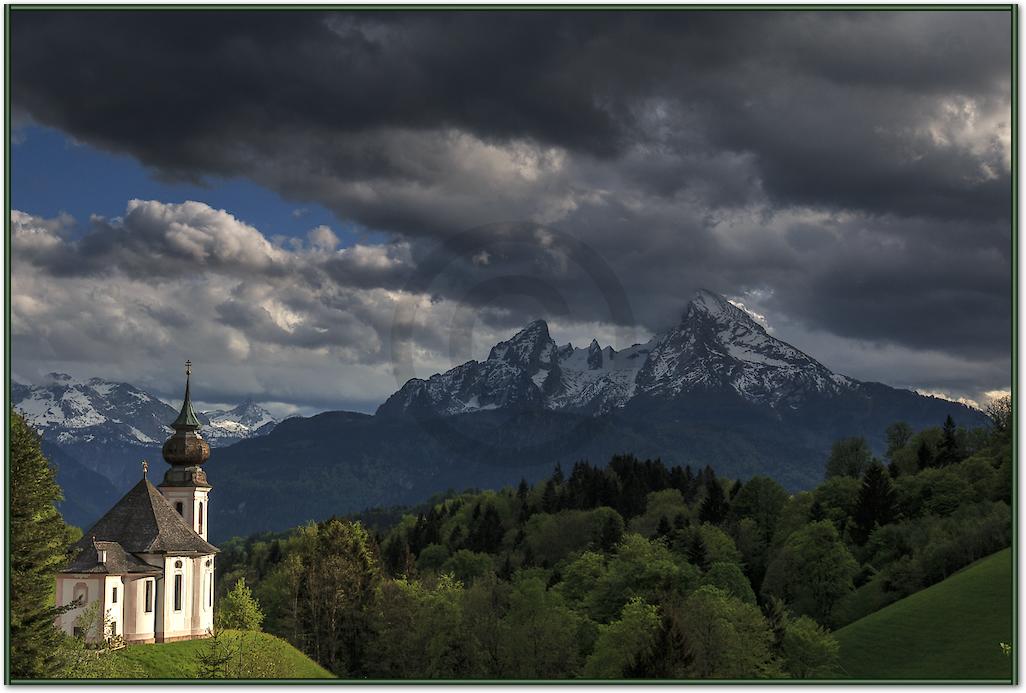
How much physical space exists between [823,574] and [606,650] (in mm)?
45895

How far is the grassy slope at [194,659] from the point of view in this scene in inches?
3083

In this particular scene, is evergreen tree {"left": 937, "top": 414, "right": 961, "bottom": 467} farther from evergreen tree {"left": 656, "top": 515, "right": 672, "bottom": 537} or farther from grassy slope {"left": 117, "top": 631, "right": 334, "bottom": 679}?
grassy slope {"left": 117, "top": 631, "right": 334, "bottom": 679}

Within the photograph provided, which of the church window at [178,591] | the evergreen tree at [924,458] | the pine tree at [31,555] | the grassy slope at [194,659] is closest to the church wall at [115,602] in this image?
the grassy slope at [194,659]

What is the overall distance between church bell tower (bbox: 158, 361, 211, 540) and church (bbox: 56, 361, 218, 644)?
51.9 feet

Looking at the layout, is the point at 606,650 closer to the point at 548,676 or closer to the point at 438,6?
the point at 548,676

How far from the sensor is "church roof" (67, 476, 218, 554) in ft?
309

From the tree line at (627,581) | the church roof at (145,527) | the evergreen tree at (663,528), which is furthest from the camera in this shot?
the evergreen tree at (663,528)

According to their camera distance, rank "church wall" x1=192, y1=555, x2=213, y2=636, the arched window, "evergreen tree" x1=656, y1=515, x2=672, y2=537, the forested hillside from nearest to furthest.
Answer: the arched window, the forested hillside, "church wall" x1=192, y1=555, x2=213, y2=636, "evergreen tree" x1=656, y1=515, x2=672, y2=537

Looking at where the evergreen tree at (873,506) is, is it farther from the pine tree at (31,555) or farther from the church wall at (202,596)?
the pine tree at (31,555)

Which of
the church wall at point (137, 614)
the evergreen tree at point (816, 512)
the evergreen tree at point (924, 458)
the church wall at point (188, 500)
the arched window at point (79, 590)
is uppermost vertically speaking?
the evergreen tree at point (924, 458)

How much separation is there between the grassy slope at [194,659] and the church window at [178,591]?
15.0 ft

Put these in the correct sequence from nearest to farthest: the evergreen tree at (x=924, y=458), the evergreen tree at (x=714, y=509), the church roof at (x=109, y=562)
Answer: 1. the church roof at (x=109, y=562)
2. the evergreen tree at (x=714, y=509)
3. the evergreen tree at (x=924, y=458)

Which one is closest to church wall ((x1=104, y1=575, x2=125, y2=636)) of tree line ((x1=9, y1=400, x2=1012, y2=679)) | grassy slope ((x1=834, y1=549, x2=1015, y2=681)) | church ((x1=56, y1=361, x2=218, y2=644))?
church ((x1=56, y1=361, x2=218, y2=644))

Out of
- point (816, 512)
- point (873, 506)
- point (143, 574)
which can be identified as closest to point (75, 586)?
point (143, 574)
